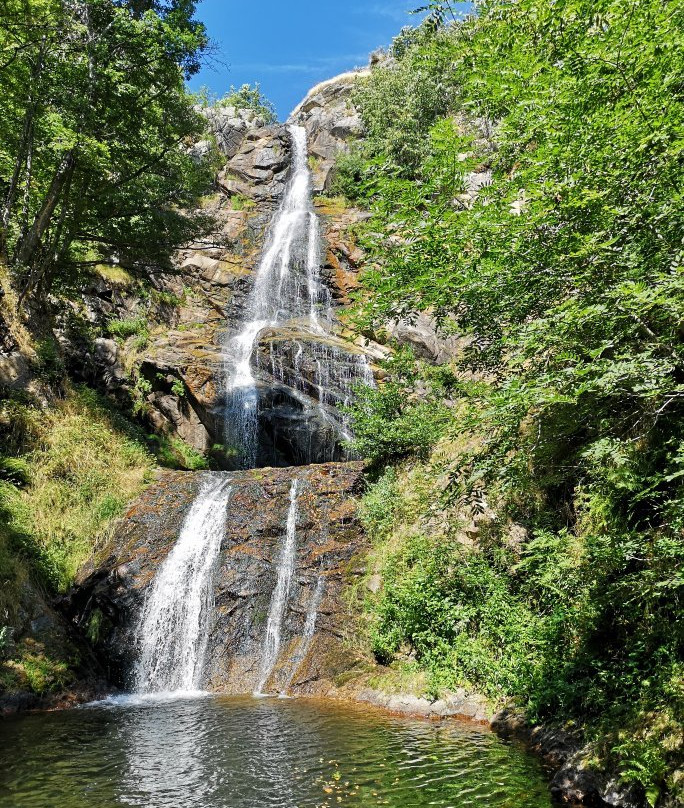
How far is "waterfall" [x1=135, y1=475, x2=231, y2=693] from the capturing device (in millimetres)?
10914

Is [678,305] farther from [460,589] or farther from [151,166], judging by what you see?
[151,166]

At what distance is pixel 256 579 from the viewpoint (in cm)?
1205

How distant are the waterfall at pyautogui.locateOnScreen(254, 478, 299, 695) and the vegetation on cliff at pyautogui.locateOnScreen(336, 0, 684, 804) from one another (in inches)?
109

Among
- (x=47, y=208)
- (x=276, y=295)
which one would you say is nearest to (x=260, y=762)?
(x=47, y=208)

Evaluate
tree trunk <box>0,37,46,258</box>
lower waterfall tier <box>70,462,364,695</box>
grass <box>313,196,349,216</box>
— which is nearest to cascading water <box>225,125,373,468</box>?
grass <box>313,196,349,216</box>

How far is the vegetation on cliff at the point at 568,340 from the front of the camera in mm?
4547

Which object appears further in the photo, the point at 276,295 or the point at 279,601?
the point at 276,295

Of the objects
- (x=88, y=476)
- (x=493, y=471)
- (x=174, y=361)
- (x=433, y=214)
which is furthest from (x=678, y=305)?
(x=174, y=361)

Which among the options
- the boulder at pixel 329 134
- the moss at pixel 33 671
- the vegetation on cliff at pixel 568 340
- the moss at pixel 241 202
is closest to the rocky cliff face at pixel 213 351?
the moss at pixel 241 202

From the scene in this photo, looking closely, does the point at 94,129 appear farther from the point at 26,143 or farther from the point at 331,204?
the point at 331,204

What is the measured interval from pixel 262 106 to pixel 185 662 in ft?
196

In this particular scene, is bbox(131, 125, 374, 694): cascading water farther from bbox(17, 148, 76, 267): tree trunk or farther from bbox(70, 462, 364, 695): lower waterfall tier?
bbox(17, 148, 76, 267): tree trunk

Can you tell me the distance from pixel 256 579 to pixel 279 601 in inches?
28.8

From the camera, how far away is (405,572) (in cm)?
1045
